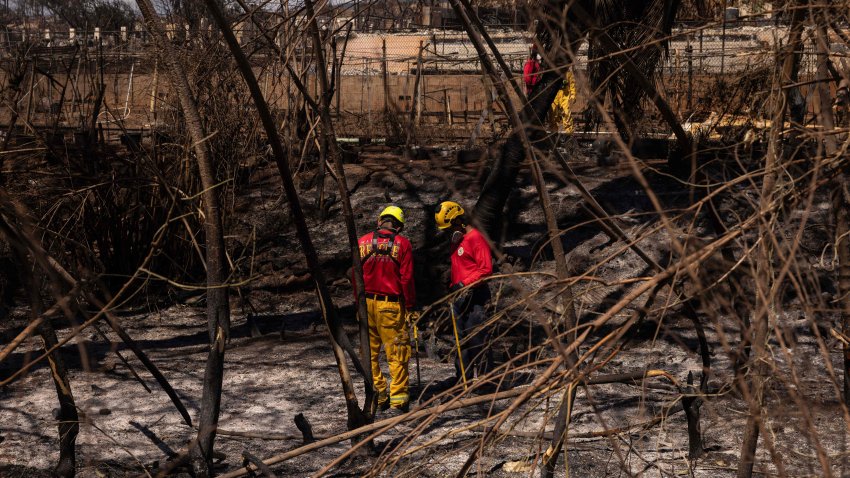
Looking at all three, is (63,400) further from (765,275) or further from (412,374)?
(765,275)

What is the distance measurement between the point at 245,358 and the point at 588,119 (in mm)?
4530

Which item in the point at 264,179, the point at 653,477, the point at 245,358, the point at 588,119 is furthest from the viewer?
the point at 264,179

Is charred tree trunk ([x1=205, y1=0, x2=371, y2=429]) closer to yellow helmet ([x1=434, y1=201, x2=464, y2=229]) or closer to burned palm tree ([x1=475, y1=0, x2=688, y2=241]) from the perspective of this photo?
burned palm tree ([x1=475, y1=0, x2=688, y2=241])

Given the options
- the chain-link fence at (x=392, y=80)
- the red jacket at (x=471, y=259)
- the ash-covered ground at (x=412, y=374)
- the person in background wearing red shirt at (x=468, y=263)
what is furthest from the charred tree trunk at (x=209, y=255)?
the chain-link fence at (x=392, y=80)

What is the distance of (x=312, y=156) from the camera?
47.7 ft

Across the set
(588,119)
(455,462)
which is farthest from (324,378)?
(588,119)

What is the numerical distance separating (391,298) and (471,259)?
83cm

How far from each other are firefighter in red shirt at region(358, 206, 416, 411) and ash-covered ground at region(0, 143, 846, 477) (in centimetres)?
44

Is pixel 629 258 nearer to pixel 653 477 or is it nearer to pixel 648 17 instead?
pixel 648 17

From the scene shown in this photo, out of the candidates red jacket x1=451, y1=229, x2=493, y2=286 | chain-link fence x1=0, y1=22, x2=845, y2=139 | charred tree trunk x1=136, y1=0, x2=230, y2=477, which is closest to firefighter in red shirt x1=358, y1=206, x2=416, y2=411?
red jacket x1=451, y1=229, x2=493, y2=286

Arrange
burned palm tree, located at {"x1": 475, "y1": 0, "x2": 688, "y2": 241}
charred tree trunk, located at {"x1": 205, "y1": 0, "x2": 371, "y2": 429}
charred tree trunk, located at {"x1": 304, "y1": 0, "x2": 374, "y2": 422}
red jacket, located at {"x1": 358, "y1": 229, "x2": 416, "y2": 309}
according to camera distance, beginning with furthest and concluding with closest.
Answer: red jacket, located at {"x1": 358, "y1": 229, "x2": 416, "y2": 309}, burned palm tree, located at {"x1": 475, "y1": 0, "x2": 688, "y2": 241}, charred tree trunk, located at {"x1": 304, "y1": 0, "x2": 374, "y2": 422}, charred tree trunk, located at {"x1": 205, "y1": 0, "x2": 371, "y2": 429}

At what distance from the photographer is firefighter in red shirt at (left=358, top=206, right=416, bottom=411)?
7723mm

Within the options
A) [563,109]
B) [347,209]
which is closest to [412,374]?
[347,209]

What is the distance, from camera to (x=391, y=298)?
25.4 feet
